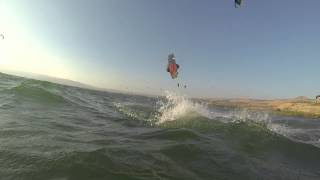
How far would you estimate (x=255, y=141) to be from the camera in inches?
546

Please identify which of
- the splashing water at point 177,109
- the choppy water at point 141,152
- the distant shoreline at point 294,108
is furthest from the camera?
the distant shoreline at point 294,108

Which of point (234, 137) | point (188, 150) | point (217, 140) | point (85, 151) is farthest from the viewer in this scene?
point (234, 137)

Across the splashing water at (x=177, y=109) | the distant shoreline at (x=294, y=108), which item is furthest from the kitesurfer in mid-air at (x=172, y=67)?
the distant shoreline at (x=294, y=108)

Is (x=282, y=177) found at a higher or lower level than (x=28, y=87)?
lower

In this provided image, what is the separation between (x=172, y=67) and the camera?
21828mm

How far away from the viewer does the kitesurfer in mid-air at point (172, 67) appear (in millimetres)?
21597

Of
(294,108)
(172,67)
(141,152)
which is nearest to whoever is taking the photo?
(141,152)

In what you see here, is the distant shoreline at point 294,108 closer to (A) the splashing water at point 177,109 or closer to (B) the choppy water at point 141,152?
(A) the splashing water at point 177,109

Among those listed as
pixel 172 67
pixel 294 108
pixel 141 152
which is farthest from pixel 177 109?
pixel 294 108

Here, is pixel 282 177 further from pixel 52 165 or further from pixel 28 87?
pixel 28 87

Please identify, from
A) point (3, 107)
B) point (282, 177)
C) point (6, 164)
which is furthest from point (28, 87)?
point (282, 177)

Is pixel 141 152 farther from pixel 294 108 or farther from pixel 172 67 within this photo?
pixel 294 108

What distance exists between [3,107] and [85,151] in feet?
29.9

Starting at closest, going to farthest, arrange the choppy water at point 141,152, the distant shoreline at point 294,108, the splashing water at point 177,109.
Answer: the choppy water at point 141,152, the splashing water at point 177,109, the distant shoreline at point 294,108
